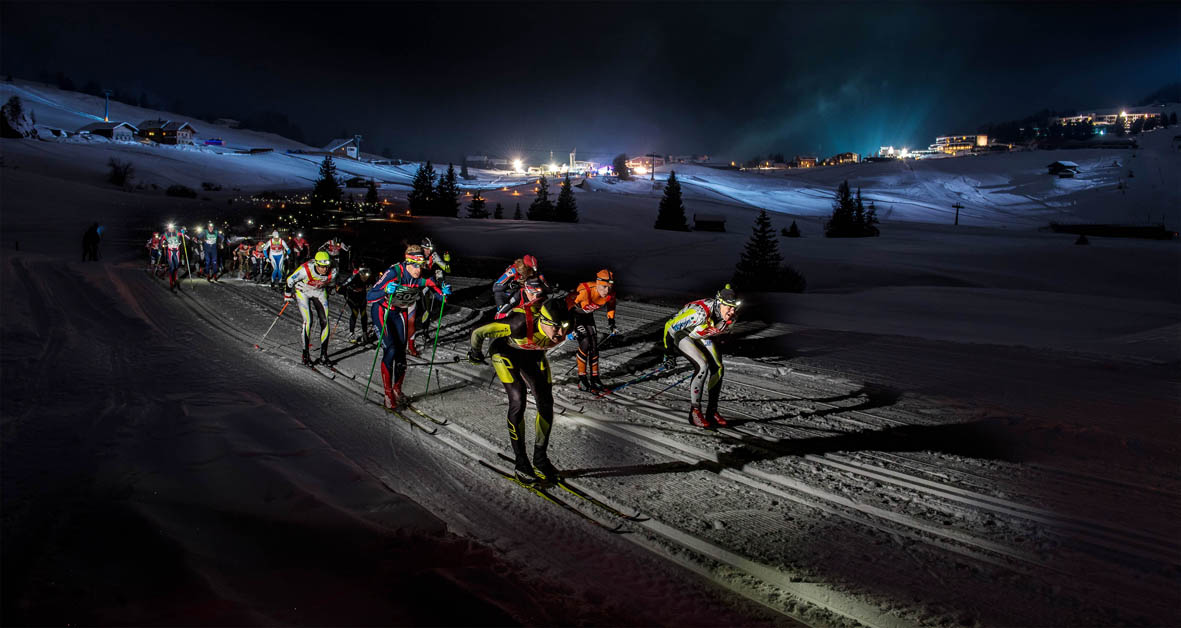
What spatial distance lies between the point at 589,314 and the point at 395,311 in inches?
124

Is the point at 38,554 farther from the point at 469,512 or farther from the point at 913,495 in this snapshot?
the point at 913,495

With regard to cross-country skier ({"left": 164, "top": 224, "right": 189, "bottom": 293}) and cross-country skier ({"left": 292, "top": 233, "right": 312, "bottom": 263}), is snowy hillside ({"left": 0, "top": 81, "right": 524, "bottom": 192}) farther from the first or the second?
cross-country skier ({"left": 292, "top": 233, "right": 312, "bottom": 263})

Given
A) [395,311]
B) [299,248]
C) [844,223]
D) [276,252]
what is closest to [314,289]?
[395,311]

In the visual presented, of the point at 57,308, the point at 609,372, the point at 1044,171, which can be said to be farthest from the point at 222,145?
the point at 1044,171

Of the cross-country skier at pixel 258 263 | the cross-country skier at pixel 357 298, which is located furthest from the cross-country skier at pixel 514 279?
the cross-country skier at pixel 258 263

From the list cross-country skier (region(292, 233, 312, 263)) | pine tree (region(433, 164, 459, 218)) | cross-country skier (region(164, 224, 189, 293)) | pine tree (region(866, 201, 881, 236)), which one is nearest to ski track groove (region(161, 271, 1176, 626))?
cross-country skier (region(292, 233, 312, 263))

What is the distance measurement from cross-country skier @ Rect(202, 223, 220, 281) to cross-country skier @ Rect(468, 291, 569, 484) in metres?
20.9

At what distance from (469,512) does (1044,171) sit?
140 meters

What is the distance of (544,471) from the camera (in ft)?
23.2

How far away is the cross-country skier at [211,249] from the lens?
23.3 metres

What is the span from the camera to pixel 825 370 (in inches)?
473

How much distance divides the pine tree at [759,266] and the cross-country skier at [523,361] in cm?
1926

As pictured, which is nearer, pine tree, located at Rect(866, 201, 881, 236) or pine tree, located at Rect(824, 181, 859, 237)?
pine tree, located at Rect(866, 201, 881, 236)

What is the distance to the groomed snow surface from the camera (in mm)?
4789
